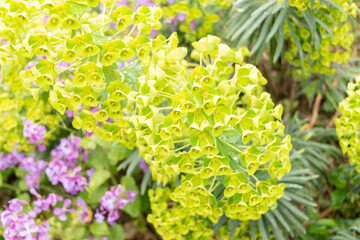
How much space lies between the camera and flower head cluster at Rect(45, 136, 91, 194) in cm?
197

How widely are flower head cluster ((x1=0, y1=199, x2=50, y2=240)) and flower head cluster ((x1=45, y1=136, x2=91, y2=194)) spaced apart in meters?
0.30

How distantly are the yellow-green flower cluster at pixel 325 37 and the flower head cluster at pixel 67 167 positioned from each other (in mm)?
1406

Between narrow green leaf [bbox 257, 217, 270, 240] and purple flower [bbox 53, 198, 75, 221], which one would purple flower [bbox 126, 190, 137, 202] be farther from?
narrow green leaf [bbox 257, 217, 270, 240]

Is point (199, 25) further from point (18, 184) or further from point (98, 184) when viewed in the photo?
point (18, 184)

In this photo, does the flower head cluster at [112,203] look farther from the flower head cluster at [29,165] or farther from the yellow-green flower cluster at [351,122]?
the yellow-green flower cluster at [351,122]

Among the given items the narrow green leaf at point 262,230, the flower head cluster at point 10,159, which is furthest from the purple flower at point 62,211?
the narrow green leaf at point 262,230

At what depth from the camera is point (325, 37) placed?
1.94 m

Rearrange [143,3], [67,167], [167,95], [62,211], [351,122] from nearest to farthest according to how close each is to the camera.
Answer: [167,95], [351,122], [62,211], [67,167], [143,3]

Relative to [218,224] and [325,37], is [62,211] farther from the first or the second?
[325,37]

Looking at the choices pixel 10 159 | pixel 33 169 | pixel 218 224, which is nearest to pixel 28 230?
pixel 33 169

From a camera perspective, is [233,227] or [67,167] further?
[67,167]

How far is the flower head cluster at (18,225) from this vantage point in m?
1.62

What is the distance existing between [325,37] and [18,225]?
6.07ft

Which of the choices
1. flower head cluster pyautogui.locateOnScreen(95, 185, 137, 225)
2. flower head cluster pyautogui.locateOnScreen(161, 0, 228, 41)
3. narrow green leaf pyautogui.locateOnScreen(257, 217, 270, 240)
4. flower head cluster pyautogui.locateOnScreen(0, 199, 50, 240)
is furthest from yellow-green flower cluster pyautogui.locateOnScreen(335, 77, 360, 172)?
flower head cluster pyautogui.locateOnScreen(0, 199, 50, 240)
